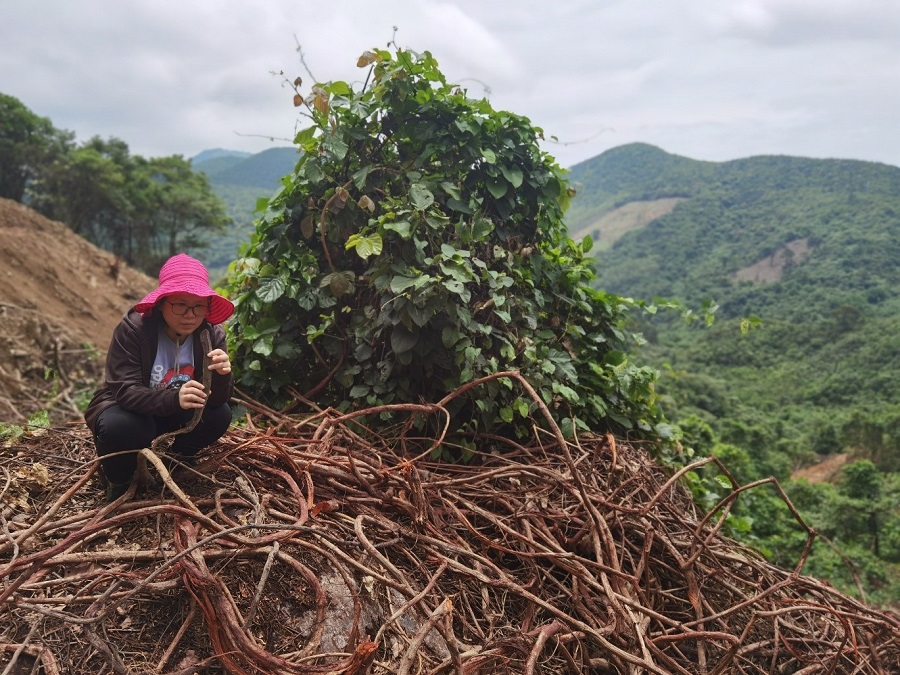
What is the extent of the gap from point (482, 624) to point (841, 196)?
10493cm

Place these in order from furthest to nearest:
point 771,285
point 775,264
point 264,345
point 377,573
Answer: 1. point 775,264
2. point 771,285
3. point 264,345
4. point 377,573

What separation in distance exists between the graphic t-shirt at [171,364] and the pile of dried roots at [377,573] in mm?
384

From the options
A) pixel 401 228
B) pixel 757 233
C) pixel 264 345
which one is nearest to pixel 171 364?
pixel 264 345

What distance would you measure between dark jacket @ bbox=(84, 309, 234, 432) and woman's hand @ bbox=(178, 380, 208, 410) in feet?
0.28

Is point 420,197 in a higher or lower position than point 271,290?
higher

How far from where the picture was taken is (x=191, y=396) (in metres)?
2.23

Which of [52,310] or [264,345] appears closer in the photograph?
[264,345]

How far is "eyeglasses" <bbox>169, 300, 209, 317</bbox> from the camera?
95.0 inches

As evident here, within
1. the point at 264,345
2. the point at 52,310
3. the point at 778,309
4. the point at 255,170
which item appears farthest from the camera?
the point at 255,170

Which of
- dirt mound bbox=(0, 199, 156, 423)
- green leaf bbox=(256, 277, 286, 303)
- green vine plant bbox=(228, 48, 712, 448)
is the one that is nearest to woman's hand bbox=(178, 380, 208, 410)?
green vine plant bbox=(228, 48, 712, 448)

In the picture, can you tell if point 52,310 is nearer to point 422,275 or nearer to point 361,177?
point 361,177

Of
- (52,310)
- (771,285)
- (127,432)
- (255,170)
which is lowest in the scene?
(771,285)

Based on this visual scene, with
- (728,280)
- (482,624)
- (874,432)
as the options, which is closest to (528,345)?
(482,624)

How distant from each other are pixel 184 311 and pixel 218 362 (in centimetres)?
25
